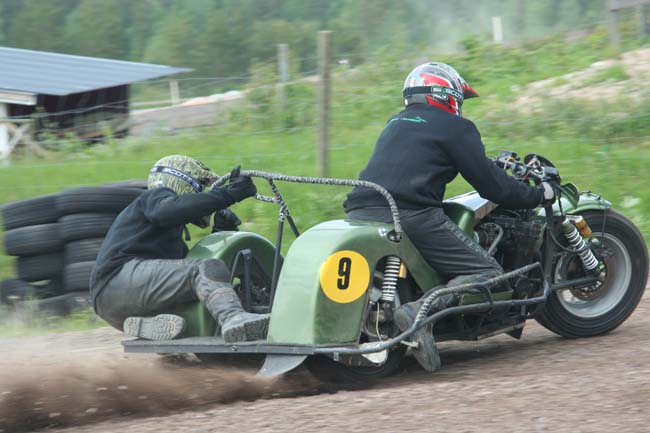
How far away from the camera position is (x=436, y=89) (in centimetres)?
Result: 668

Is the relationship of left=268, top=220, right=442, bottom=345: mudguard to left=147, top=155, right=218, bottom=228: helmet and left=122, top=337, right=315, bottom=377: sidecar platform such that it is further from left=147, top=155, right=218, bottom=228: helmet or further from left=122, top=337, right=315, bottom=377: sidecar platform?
left=147, top=155, right=218, bottom=228: helmet

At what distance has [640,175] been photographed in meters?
12.3

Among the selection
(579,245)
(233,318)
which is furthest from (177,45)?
(233,318)

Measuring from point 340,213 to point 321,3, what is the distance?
4910 cm

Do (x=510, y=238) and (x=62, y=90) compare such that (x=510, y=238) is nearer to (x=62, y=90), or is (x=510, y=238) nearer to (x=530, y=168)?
(x=530, y=168)

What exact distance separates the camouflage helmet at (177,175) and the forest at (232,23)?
27809 mm

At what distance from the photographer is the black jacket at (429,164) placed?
6.45m

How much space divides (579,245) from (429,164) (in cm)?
128

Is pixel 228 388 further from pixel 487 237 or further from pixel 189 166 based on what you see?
pixel 487 237

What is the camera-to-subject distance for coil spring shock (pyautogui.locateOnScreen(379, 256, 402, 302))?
6309 mm

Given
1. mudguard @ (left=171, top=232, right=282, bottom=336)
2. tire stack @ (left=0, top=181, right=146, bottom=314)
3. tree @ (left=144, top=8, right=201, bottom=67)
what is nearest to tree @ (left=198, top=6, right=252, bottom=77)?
tree @ (left=144, top=8, right=201, bottom=67)

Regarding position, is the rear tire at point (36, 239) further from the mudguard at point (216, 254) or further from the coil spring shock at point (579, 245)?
the coil spring shock at point (579, 245)

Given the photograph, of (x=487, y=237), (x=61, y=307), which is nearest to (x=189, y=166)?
(x=487, y=237)

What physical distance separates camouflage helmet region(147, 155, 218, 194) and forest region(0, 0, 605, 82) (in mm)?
27809
